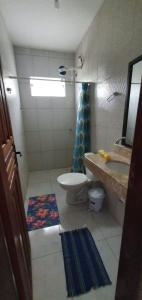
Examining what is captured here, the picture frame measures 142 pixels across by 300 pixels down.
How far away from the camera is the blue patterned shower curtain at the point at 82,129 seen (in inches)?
89.4

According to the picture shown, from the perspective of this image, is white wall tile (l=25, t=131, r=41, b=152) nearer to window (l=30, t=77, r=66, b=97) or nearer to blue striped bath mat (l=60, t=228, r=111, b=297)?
window (l=30, t=77, r=66, b=97)

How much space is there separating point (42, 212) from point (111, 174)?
51.6 inches

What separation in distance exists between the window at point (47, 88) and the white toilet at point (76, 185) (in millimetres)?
1844

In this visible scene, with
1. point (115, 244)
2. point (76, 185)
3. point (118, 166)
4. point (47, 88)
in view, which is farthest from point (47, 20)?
point (115, 244)

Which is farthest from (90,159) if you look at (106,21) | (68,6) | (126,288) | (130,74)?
(68,6)

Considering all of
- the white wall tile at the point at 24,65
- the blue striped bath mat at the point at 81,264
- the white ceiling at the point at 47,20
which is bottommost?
the blue striped bath mat at the point at 81,264

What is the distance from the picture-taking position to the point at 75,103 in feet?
9.95

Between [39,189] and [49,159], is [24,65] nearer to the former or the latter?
[49,159]

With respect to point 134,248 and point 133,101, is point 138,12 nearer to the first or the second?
point 133,101

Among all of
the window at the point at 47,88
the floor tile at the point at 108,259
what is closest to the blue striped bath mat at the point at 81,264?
the floor tile at the point at 108,259

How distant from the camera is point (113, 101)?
5.37 feet

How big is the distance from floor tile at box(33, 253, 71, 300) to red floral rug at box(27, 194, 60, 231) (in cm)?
44

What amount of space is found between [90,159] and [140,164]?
39.5 inches

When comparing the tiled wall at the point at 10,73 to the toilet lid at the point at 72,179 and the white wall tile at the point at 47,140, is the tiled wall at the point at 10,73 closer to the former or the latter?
the toilet lid at the point at 72,179
